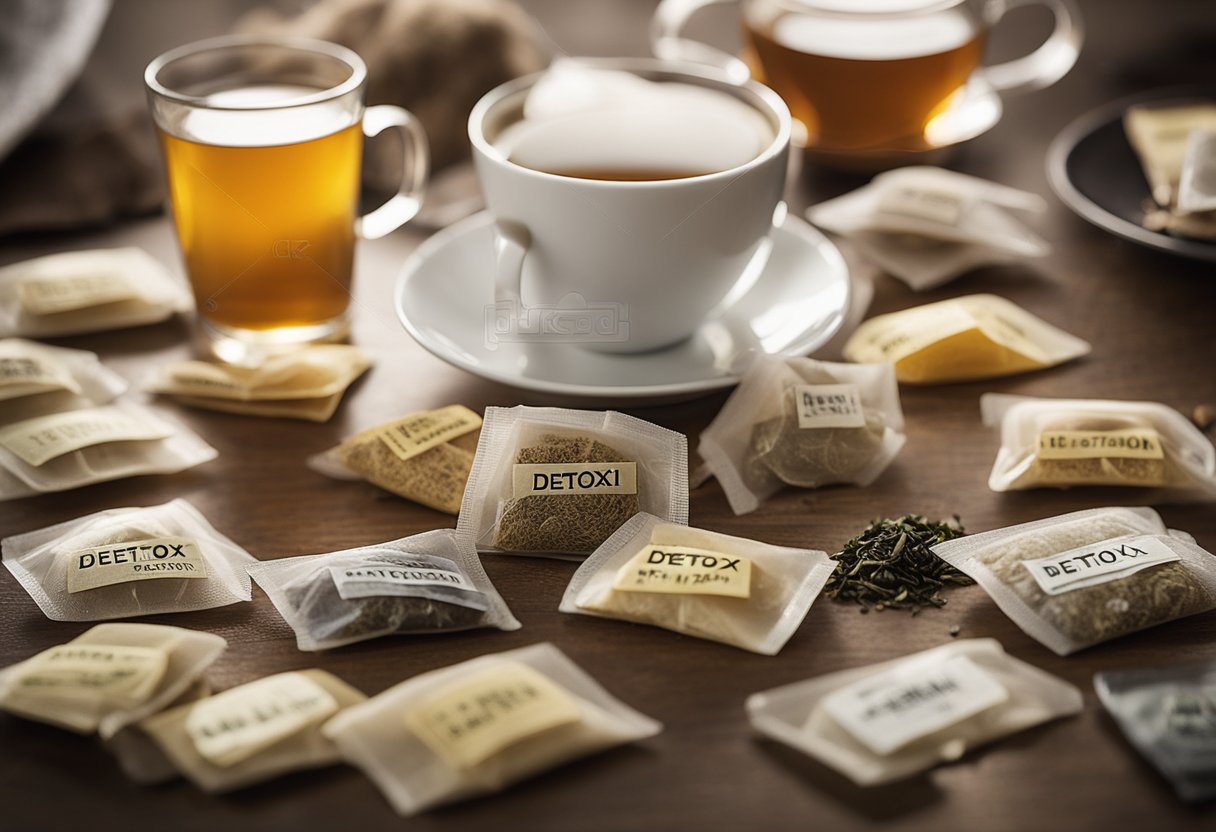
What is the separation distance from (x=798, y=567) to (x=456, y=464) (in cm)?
28

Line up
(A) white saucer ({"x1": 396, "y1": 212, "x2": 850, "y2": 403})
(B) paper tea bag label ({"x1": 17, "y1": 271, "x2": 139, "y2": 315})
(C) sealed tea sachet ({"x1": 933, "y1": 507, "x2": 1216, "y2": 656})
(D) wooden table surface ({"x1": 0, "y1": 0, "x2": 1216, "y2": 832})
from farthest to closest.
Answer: (B) paper tea bag label ({"x1": 17, "y1": 271, "x2": 139, "y2": 315}) < (A) white saucer ({"x1": 396, "y1": 212, "x2": 850, "y2": 403}) < (C) sealed tea sachet ({"x1": 933, "y1": 507, "x2": 1216, "y2": 656}) < (D) wooden table surface ({"x1": 0, "y1": 0, "x2": 1216, "y2": 832})

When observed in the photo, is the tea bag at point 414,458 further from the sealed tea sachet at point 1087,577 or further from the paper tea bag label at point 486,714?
the sealed tea sachet at point 1087,577

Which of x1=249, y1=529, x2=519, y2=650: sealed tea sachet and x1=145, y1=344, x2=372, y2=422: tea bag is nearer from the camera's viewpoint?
x1=249, y1=529, x2=519, y2=650: sealed tea sachet

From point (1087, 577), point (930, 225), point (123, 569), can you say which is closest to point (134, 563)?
point (123, 569)

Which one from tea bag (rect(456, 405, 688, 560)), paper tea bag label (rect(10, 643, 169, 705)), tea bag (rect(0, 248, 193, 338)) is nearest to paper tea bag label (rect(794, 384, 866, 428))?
tea bag (rect(456, 405, 688, 560))

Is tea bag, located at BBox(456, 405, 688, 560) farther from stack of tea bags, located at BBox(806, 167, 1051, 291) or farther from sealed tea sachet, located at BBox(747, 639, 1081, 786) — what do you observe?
stack of tea bags, located at BBox(806, 167, 1051, 291)

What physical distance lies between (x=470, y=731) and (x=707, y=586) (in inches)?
7.8

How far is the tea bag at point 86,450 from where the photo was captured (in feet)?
3.12

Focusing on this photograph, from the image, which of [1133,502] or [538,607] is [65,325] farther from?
[1133,502]

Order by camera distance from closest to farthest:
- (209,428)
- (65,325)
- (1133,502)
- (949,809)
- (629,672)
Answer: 1. (949,809)
2. (629,672)
3. (1133,502)
4. (209,428)
5. (65,325)

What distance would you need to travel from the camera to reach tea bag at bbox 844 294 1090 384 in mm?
1092

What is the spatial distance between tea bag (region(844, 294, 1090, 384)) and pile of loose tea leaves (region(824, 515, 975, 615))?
0.23 meters

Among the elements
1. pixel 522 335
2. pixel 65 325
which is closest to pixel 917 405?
pixel 522 335

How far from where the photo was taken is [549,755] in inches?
27.4
